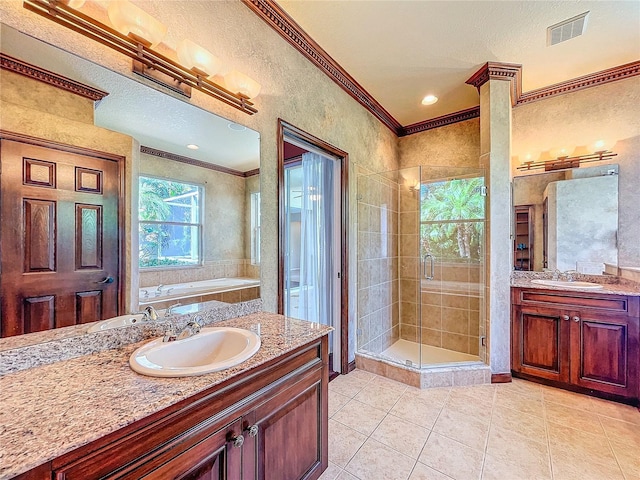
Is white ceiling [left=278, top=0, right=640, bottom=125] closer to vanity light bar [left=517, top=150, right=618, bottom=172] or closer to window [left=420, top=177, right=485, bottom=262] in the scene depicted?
vanity light bar [left=517, top=150, right=618, bottom=172]

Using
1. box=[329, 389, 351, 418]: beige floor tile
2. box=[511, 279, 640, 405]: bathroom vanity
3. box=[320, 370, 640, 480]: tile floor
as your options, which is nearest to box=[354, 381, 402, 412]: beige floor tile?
box=[320, 370, 640, 480]: tile floor

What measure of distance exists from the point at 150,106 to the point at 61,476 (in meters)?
1.40

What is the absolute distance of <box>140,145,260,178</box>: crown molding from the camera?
53.7 inches

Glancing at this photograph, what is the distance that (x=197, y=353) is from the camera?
130 centimetres

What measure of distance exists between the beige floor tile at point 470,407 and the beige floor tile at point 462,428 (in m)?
0.04

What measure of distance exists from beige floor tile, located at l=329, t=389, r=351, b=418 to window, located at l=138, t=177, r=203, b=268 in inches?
61.2

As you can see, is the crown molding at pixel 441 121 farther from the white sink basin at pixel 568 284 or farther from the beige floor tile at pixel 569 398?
the beige floor tile at pixel 569 398

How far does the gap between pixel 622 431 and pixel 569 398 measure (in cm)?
40

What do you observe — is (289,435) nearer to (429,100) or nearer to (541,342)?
(541,342)

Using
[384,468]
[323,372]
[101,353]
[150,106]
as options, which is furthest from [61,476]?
[384,468]

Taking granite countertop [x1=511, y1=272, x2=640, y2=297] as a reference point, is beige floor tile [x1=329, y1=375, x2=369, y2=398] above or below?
below

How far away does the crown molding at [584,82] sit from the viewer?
2.54 m

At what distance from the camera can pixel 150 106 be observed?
4.41ft

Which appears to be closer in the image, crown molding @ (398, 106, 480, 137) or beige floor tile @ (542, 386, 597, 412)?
beige floor tile @ (542, 386, 597, 412)
